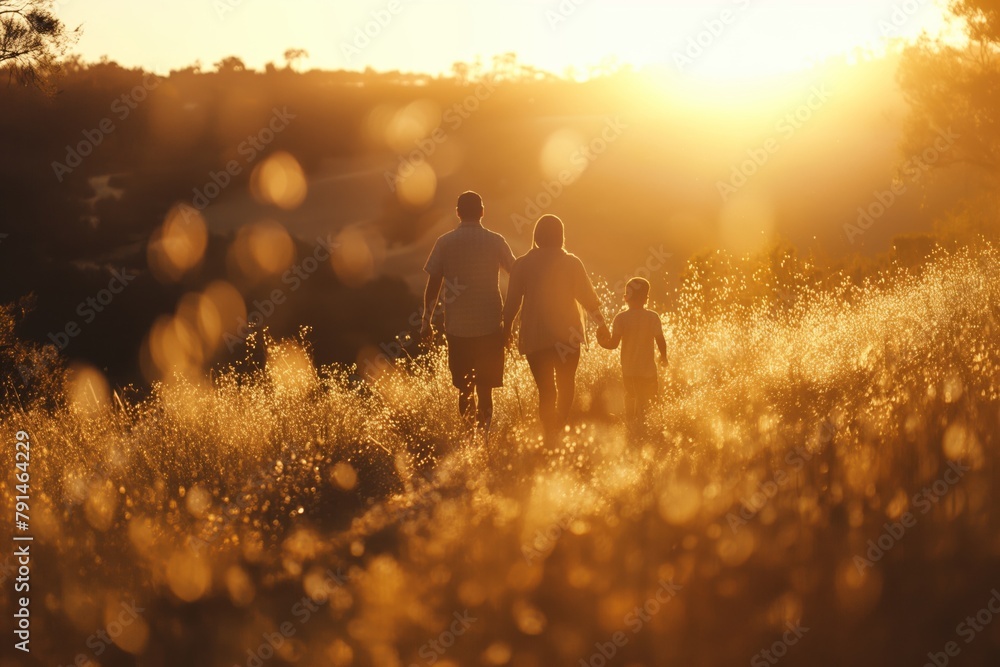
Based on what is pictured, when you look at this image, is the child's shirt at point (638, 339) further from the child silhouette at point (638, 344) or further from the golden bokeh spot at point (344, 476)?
the golden bokeh spot at point (344, 476)

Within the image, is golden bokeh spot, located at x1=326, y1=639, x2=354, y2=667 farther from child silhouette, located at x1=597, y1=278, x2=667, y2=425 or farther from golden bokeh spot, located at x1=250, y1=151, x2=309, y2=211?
golden bokeh spot, located at x1=250, y1=151, x2=309, y2=211

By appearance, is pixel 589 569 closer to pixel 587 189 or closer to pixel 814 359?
pixel 814 359

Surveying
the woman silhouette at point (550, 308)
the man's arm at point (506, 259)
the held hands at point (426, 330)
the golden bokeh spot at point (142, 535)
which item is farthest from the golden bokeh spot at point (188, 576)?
the man's arm at point (506, 259)

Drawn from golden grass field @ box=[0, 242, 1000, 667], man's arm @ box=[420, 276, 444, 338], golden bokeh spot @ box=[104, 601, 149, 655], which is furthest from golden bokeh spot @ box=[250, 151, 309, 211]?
golden bokeh spot @ box=[104, 601, 149, 655]

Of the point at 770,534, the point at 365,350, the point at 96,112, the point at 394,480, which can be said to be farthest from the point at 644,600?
the point at 96,112

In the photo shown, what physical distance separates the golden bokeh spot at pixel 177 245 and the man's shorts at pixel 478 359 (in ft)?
104

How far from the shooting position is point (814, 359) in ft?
24.3

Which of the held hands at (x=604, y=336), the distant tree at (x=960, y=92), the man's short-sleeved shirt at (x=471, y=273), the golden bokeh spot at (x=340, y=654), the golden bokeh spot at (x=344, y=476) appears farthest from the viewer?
the distant tree at (x=960, y=92)

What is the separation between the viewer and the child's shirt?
8477 millimetres

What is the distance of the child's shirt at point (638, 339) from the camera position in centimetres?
848

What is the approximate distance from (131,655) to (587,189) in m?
65.5

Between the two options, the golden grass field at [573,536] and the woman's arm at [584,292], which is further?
the woman's arm at [584,292]

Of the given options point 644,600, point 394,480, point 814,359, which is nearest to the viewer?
point 644,600

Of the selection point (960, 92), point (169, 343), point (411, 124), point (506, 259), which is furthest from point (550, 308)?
point (411, 124)
